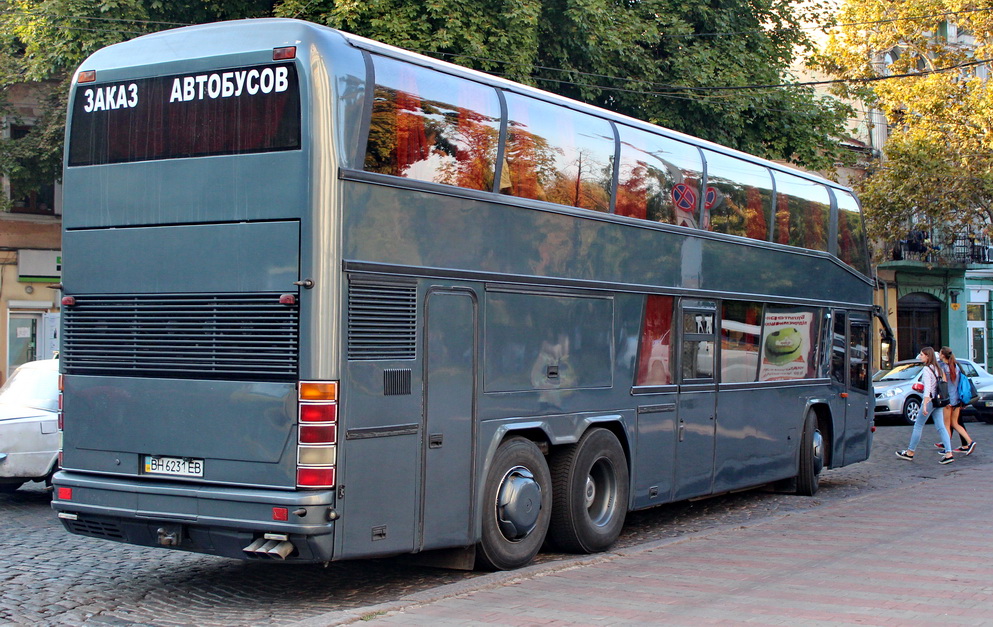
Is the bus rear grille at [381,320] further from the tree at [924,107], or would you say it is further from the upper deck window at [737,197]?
the tree at [924,107]

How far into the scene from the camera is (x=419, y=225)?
7.98 m

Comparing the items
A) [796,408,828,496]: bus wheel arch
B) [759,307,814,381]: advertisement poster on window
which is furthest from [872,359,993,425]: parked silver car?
[759,307,814,381]: advertisement poster on window

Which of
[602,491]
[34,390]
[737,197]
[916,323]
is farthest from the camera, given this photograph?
[916,323]

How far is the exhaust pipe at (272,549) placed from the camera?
7.14 meters

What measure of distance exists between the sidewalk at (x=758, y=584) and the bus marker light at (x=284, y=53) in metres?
3.50

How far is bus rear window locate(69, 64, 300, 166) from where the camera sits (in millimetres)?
7430

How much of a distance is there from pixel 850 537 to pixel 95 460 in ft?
21.2

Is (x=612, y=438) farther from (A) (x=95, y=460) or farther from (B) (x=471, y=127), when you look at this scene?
(A) (x=95, y=460)

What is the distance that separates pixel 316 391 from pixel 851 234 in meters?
10.3

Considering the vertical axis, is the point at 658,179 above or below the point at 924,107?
below

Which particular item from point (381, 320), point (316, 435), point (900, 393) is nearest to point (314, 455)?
point (316, 435)

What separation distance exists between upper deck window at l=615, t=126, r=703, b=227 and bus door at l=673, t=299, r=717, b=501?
938mm

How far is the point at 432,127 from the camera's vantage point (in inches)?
323

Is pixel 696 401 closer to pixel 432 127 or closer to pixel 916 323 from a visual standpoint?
pixel 432 127
